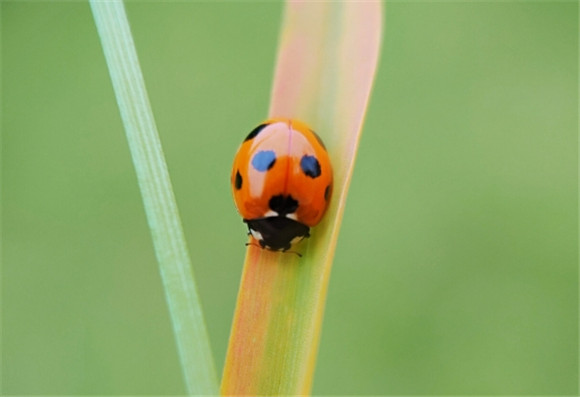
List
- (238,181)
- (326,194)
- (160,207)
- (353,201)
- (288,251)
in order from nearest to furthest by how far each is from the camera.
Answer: (160,207) → (288,251) → (326,194) → (238,181) → (353,201)

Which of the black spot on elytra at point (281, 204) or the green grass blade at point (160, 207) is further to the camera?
the black spot on elytra at point (281, 204)

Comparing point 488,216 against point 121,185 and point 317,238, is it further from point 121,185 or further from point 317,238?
point 317,238

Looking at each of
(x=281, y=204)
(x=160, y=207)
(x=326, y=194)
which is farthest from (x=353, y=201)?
(x=160, y=207)

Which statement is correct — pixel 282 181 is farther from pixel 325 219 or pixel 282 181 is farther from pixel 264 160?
pixel 325 219

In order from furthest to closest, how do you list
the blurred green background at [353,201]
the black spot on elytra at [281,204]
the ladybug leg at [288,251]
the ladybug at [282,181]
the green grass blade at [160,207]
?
the blurred green background at [353,201] < the black spot on elytra at [281,204] < the ladybug at [282,181] < the ladybug leg at [288,251] < the green grass blade at [160,207]

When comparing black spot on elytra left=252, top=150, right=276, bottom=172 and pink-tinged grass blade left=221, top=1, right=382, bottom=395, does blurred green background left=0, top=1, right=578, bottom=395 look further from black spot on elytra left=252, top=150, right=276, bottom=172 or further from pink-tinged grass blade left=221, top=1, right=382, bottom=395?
pink-tinged grass blade left=221, top=1, right=382, bottom=395

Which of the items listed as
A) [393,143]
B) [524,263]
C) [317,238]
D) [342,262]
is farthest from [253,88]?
[317,238]

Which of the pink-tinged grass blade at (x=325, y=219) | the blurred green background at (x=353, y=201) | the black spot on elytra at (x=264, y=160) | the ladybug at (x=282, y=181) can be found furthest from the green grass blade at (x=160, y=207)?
the blurred green background at (x=353, y=201)

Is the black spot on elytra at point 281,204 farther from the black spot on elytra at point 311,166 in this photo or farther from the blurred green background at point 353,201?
the blurred green background at point 353,201
